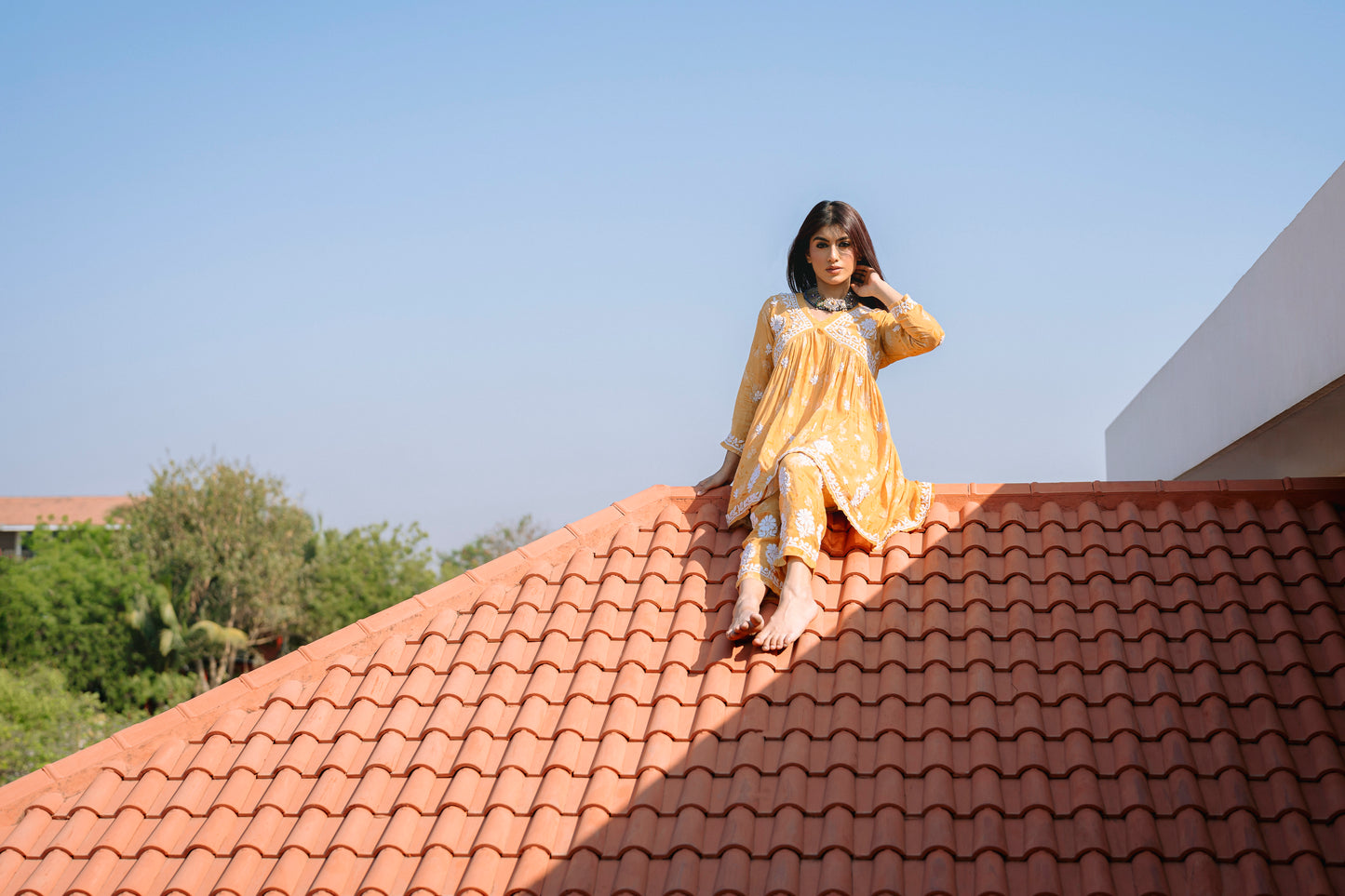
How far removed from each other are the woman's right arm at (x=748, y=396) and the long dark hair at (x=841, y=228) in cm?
27

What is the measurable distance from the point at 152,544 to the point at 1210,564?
27992 mm

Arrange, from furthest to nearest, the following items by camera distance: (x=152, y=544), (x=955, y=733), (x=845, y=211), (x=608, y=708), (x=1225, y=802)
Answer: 1. (x=152, y=544)
2. (x=845, y=211)
3. (x=608, y=708)
4. (x=955, y=733)
5. (x=1225, y=802)

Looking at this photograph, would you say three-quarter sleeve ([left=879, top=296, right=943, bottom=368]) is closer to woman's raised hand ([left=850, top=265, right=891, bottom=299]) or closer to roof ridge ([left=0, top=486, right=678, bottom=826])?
woman's raised hand ([left=850, top=265, right=891, bottom=299])

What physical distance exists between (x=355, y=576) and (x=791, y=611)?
26993 mm

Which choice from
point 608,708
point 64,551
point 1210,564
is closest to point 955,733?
point 608,708

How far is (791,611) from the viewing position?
4.42 meters

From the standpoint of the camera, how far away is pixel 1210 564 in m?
4.70

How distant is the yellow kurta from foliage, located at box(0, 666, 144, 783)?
17.2 meters

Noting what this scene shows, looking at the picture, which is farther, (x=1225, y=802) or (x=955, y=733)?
(x=955, y=733)

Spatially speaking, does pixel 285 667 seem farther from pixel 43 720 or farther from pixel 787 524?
pixel 43 720

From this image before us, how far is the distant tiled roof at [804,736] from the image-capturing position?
349 centimetres

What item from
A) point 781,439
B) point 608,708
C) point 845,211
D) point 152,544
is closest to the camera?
point 608,708

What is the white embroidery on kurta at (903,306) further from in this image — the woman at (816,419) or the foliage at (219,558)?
the foliage at (219,558)

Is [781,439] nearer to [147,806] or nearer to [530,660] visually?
[530,660]
